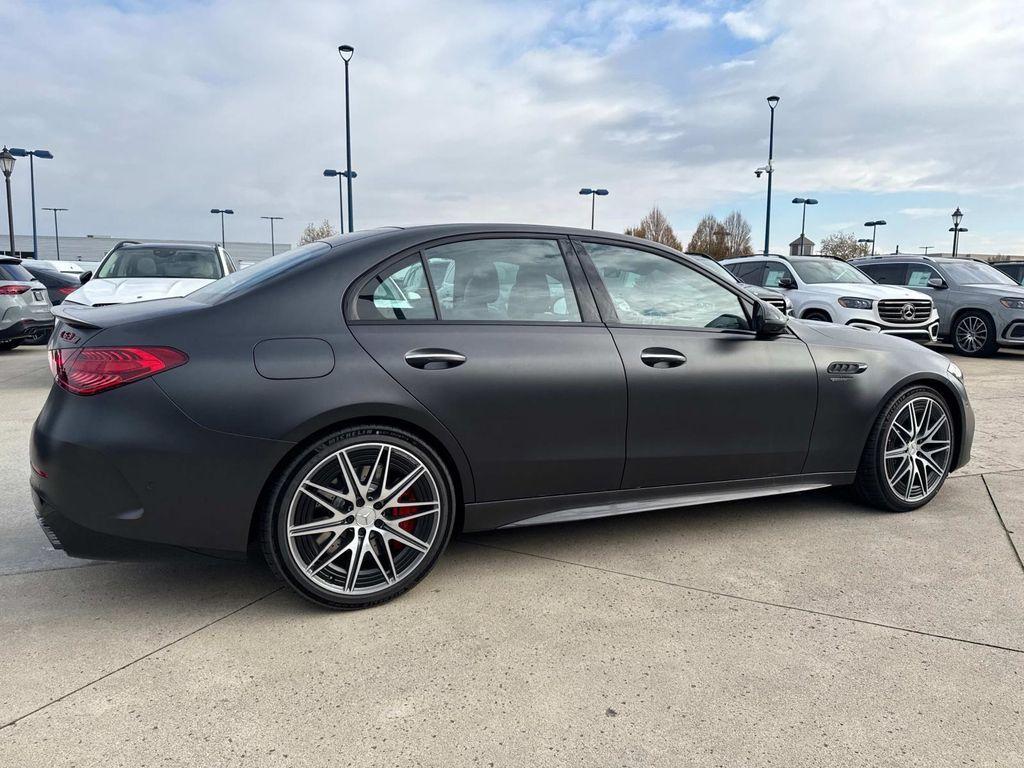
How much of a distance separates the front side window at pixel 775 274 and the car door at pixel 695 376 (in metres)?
9.04

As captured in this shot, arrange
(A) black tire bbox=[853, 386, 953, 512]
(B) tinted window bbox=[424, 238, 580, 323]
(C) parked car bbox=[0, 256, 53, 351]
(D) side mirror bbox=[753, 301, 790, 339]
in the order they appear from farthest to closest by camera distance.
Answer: (C) parked car bbox=[0, 256, 53, 351] → (A) black tire bbox=[853, 386, 953, 512] → (D) side mirror bbox=[753, 301, 790, 339] → (B) tinted window bbox=[424, 238, 580, 323]

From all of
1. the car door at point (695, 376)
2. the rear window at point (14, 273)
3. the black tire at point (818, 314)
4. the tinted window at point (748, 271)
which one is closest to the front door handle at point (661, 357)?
the car door at point (695, 376)

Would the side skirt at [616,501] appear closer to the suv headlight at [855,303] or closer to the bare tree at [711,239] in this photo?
the suv headlight at [855,303]

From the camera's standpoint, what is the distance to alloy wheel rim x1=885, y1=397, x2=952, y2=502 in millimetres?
4020

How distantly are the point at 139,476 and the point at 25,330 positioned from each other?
967cm

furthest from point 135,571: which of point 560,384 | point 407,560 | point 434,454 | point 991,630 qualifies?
point 991,630

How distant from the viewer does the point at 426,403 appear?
2908 millimetres

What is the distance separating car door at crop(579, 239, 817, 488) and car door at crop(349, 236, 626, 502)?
4.6 inches

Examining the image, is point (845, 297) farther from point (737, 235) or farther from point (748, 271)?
point (737, 235)

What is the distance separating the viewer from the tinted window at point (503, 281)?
315cm

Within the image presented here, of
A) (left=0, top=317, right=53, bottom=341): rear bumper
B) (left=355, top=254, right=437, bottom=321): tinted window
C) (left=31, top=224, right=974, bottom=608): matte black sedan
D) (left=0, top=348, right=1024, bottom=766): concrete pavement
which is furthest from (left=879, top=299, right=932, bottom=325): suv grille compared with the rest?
(left=0, top=317, right=53, bottom=341): rear bumper

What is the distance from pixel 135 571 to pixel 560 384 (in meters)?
2.04

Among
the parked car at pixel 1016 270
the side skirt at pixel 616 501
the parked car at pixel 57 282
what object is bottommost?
the side skirt at pixel 616 501

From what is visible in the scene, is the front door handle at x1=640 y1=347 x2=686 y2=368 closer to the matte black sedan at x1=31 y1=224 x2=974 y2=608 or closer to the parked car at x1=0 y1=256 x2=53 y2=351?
the matte black sedan at x1=31 y1=224 x2=974 y2=608
